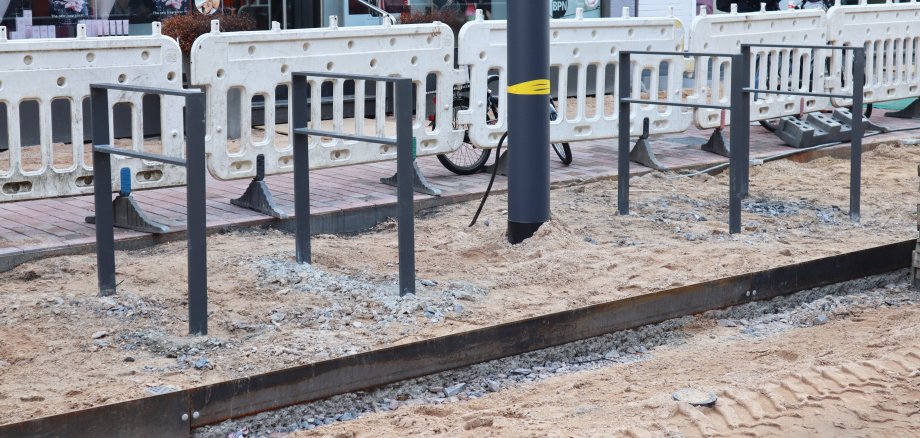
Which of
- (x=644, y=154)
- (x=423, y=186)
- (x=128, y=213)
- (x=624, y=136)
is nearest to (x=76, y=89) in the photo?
(x=128, y=213)

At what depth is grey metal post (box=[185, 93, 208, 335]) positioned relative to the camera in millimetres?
5617

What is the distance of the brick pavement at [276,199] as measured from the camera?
774 centimetres

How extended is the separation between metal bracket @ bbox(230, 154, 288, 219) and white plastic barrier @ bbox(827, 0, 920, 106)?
6485mm

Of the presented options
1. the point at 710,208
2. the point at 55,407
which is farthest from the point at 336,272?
the point at 710,208

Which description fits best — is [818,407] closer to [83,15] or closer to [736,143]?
[736,143]

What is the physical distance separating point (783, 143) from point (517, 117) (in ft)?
18.6

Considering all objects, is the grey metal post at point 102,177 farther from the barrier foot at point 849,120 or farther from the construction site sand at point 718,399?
the barrier foot at point 849,120

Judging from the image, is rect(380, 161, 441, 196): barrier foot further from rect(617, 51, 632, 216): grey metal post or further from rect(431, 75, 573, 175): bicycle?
rect(617, 51, 632, 216): grey metal post

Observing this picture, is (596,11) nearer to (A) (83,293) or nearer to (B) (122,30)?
(B) (122,30)

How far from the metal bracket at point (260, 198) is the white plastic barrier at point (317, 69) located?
0.13 m

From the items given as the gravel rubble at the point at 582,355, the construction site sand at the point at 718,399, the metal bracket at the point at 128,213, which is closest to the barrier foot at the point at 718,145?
the gravel rubble at the point at 582,355

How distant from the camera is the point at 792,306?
23.9 feet

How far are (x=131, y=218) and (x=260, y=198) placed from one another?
0.97m

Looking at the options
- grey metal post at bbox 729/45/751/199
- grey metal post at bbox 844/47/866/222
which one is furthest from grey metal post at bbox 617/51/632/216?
grey metal post at bbox 844/47/866/222
